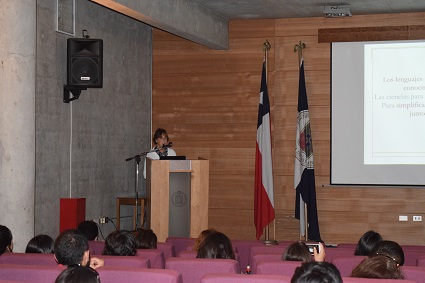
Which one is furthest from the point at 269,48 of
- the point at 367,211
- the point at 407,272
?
the point at 407,272

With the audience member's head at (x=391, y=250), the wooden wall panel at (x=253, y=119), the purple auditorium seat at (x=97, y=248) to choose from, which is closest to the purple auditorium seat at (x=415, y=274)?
the audience member's head at (x=391, y=250)

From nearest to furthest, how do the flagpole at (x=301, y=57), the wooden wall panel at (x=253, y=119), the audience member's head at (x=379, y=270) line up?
the audience member's head at (x=379, y=270)
the flagpole at (x=301, y=57)
the wooden wall panel at (x=253, y=119)

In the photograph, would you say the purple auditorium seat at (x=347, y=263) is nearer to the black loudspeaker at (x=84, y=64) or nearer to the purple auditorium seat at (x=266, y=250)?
the purple auditorium seat at (x=266, y=250)

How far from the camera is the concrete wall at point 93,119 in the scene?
8.89 m

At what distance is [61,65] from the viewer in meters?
9.30

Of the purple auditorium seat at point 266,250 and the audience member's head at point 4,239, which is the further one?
the purple auditorium seat at point 266,250

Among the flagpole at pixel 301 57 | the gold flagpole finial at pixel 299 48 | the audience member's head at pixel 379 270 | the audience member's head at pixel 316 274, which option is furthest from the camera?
the gold flagpole finial at pixel 299 48

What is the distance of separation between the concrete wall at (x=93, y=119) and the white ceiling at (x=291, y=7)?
139 centimetres

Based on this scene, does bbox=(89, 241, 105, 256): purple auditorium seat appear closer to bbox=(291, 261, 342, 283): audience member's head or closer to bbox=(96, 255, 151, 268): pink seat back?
bbox=(96, 255, 151, 268): pink seat back

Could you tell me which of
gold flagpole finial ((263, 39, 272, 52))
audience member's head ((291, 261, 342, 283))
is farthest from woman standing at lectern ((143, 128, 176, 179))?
audience member's head ((291, 261, 342, 283))

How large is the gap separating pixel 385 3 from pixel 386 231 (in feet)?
10.8

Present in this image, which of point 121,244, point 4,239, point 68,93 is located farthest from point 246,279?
point 68,93

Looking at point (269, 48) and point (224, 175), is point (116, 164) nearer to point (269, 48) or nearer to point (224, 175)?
point (224, 175)

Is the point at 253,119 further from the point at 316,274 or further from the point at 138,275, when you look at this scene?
the point at 316,274
